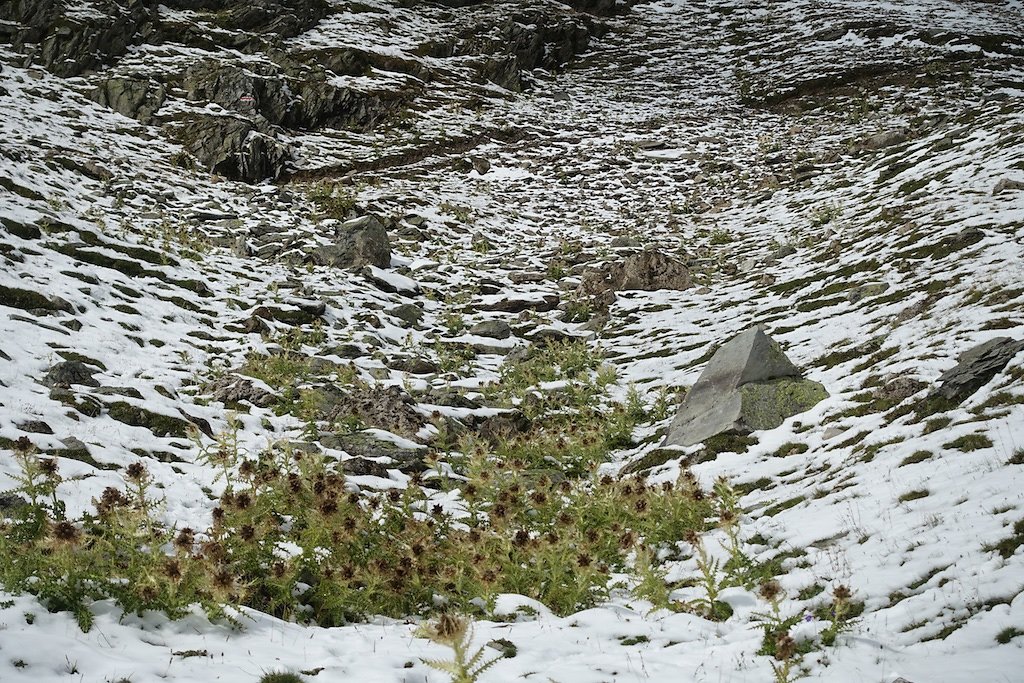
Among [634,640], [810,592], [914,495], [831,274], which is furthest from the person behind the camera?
[831,274]

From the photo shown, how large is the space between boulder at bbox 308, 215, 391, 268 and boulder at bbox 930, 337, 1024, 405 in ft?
40.7

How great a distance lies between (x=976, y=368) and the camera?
271 inches

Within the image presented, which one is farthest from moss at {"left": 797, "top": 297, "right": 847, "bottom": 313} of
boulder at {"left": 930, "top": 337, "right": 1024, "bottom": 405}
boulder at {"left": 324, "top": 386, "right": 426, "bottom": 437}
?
boulder at {"left": 324, "top": 386, "right": 426, "bottom": 437}

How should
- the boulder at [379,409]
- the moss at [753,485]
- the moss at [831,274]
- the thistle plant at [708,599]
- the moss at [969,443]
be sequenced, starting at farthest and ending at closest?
the moss at [831,274], the boulder at [379,409], the moss at [753,485], the moss at [969,443], the thistle plant at [708,599]

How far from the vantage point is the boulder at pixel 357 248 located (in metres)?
16.0

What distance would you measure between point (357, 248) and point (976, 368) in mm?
13053

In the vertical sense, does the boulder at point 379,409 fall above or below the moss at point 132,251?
below

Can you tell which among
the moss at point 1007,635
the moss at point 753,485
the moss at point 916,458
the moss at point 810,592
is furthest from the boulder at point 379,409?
the moss at point 1007,635

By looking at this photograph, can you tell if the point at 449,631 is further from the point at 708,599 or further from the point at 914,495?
the point at 914,495

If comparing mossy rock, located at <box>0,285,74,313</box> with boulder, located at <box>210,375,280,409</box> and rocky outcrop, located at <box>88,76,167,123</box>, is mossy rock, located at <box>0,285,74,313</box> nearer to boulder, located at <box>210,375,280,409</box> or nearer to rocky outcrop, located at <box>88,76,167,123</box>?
boulder, located at <box>210,375,280,409</box>

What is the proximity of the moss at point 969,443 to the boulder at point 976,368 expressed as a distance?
963mm

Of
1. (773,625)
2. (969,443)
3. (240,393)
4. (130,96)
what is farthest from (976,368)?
(130,96)

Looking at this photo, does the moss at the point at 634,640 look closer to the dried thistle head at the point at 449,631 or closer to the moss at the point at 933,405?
the dried thistle head at the point at 449,631

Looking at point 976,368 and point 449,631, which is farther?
point 976,368
